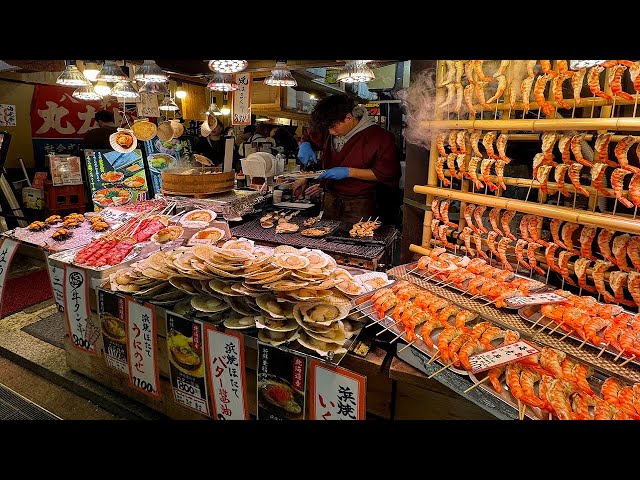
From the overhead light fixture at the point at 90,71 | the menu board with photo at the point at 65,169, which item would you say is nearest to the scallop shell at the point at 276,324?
the overhead light fixture at the point at 90,71

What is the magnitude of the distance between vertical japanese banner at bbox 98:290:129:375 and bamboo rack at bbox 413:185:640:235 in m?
3.10

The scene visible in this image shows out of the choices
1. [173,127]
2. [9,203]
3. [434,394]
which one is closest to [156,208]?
[173,127]

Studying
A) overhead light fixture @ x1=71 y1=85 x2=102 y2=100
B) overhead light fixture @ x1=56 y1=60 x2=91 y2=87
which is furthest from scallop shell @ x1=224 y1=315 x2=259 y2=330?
overhead light fixture @ x1=71 y1=85 x2=102 y2=100

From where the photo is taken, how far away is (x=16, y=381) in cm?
456

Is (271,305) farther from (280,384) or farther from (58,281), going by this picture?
(58,281)

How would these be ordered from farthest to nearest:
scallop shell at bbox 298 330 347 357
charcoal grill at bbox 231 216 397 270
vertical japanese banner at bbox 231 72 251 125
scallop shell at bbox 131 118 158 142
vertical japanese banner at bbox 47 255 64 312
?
vertical japanese banner at bbox 231 72 251 125, scallop shell at bbox 131 118 158 142, charcoal grill at bbox 231 216 397 270, vertical japanese banner at bbox 47 255 64 312, scallop shell at bbox 298 330 347 357

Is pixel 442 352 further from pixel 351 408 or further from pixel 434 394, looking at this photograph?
pixel 351 408

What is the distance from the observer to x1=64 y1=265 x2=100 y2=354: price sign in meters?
3.99

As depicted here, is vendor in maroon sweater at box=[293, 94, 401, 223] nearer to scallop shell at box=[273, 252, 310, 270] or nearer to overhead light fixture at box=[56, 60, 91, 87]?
scallop shell at box=[273, 252, 310, 270]

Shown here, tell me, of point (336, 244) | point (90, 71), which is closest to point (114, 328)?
point (336, 244)

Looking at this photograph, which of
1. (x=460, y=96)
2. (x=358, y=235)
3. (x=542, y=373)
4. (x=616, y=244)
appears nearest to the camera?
(x=542, y=373)

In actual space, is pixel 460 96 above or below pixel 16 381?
above

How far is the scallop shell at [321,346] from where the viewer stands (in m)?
2.66

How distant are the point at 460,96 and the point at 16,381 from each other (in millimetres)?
5529
